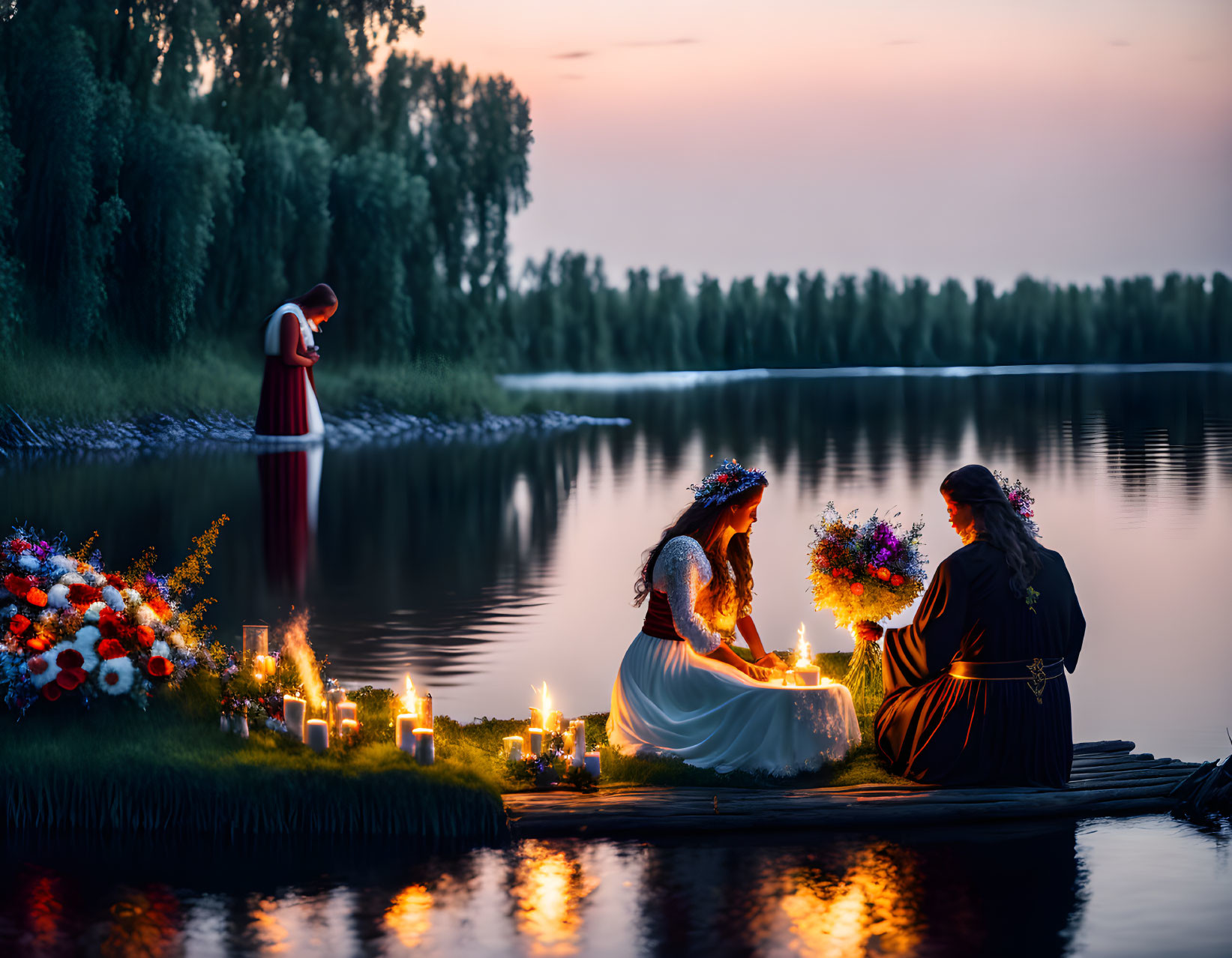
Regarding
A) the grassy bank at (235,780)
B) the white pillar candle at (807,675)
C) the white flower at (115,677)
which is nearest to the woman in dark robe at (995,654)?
the grassy bank at (235,780)

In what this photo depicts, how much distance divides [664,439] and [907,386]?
3599 centimetres

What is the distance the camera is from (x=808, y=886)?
614 centimetres

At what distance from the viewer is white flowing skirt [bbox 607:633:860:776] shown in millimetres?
7352

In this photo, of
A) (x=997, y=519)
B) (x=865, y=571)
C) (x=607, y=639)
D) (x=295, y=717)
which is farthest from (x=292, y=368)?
(x=997, y=519)

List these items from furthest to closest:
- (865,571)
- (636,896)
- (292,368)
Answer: (292,368) < (865,571) < (636,896)

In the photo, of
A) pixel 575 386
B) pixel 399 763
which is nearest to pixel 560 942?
pixel 399 763

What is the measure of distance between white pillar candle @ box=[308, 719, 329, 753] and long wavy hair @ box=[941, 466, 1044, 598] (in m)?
3.11

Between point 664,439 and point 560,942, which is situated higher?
point 664,439

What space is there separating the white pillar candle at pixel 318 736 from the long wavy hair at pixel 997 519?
311 cm

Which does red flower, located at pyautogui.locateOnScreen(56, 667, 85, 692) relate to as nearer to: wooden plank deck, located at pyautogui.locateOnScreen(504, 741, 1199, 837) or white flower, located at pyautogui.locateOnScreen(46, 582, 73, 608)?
white flower, located at pyautogui.locateOnScreen(46, 582, 73, 608)

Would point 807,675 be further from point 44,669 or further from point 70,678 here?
point 44,669

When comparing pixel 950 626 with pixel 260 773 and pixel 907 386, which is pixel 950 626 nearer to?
pixel 260 773

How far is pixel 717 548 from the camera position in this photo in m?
Result: 7.78

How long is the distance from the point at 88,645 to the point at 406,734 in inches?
64.3
